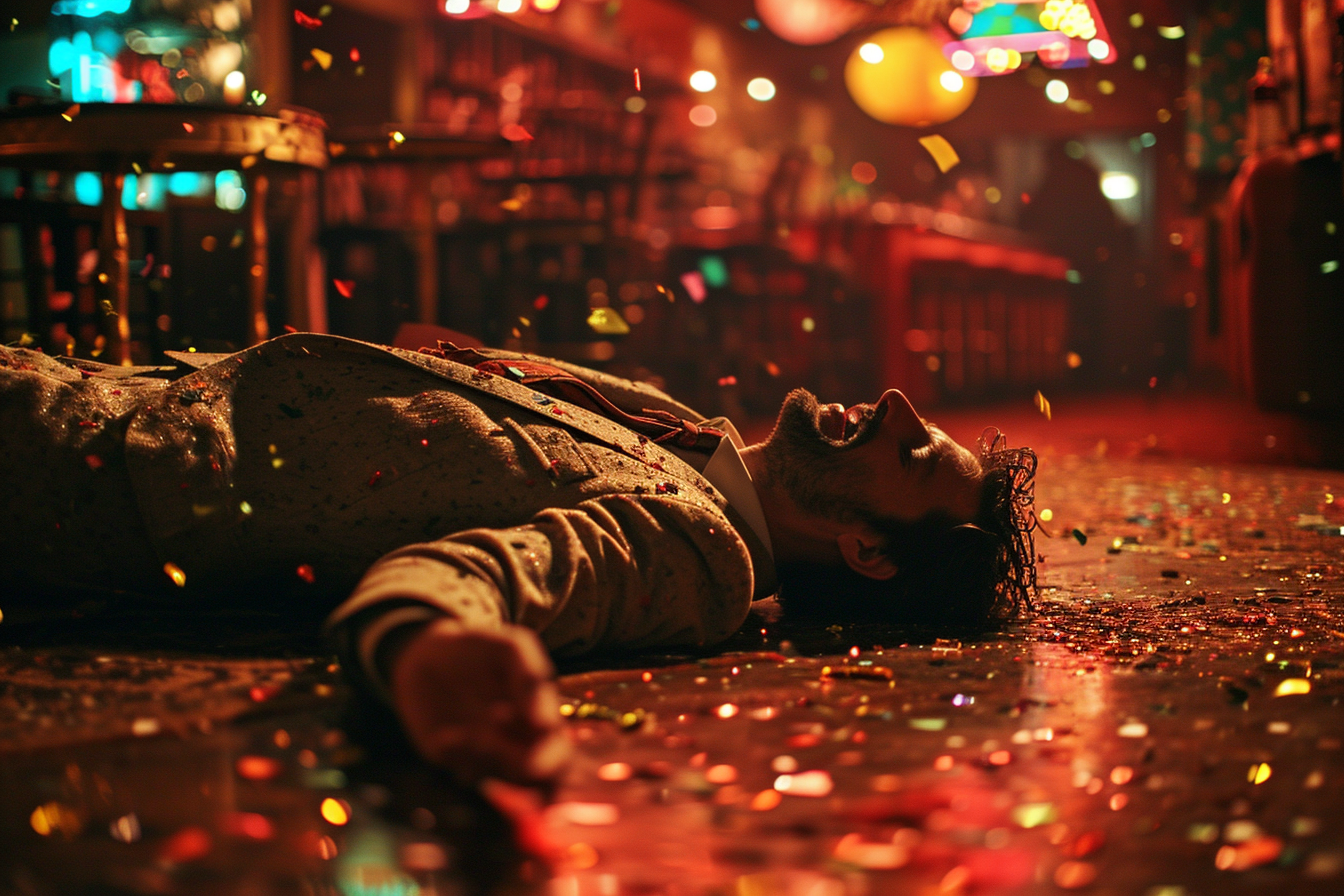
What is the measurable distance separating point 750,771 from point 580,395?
67 cm

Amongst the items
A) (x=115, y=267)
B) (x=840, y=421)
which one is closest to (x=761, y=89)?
(x=115, y=267)

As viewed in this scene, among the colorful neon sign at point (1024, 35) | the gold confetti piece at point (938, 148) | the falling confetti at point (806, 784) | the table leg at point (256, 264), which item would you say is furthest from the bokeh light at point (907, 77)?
the falling confetti at point (806, 784)

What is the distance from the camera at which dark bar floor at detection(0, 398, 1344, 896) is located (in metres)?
0.79

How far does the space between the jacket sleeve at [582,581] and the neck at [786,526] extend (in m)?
0.19

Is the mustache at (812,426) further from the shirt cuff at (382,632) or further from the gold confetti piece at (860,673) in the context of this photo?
the shirt cuff at (382,632)

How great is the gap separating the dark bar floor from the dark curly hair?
5 centimetres

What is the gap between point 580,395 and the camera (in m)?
1.54

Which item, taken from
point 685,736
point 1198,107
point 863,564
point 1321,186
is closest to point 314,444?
point 685,736

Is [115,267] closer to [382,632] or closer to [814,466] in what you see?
[814,466]

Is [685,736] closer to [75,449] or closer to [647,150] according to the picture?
[75,449]

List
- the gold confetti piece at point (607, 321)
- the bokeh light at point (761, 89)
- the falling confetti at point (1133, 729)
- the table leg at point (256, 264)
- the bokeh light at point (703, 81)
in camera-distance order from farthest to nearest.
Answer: the bokeh light at point (761, 89), the bokeh light at point (703, 81), the gold confetti piece at point (607, 321), the table leg at point (256, 264), the falling confetti at point (1133, 729)

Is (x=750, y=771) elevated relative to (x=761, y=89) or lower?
lower

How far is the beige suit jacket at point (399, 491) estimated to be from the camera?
129cm

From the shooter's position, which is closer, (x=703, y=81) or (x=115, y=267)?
(x=115, y=267)
